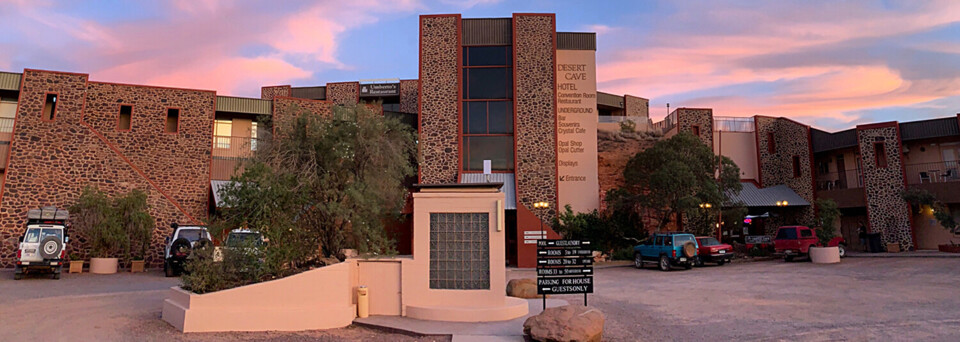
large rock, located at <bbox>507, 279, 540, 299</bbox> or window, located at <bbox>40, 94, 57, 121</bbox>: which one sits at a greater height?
window, located at <bbox>40, 94, 57, 121</bbox>

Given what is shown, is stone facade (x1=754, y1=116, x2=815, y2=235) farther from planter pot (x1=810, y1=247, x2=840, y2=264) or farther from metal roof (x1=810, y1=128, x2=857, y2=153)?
planter pot (x1=810, y1=247, x2=840, y2=264)

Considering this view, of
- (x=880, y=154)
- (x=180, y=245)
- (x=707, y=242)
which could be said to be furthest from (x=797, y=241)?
(x=180, y=245)

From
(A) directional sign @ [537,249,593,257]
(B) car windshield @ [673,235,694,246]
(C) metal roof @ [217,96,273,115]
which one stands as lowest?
(A) directional sign @ [537,249,593,257]

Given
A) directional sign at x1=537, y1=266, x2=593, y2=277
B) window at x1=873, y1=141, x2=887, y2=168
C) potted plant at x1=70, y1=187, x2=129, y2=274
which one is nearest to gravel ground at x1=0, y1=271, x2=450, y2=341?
directional sign at x1=537, y1=266, x2=593, y2=277

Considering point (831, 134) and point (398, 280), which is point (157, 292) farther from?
point (831, 134)

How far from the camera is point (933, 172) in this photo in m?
29.3

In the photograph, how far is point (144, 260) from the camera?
22797 millimetres

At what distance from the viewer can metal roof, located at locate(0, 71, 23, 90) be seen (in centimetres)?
2398

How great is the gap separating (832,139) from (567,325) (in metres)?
31.1

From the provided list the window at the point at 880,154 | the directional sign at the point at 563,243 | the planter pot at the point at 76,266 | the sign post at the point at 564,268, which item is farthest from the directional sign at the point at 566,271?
the window at the point at 880,154

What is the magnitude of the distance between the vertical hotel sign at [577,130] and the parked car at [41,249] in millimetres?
21698

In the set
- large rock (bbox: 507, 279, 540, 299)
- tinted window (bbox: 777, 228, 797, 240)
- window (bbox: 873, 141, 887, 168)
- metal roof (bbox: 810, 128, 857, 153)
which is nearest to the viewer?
large rock (bbox: 507, 279, 540, 299)

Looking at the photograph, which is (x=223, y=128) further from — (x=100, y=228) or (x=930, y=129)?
(x=930, y=129)

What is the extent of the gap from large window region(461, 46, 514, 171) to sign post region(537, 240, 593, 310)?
749 inches
